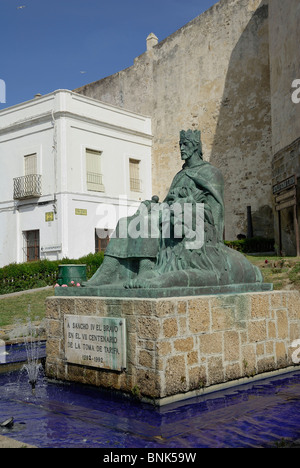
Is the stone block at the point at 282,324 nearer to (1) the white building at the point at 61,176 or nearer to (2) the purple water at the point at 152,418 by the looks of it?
(2) the purple water at the point at 152,418

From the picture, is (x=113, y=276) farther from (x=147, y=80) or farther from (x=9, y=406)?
(x=147, y=80)

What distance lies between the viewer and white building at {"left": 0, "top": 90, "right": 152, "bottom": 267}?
18.3 m

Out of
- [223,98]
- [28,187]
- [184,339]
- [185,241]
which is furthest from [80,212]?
[184,339]

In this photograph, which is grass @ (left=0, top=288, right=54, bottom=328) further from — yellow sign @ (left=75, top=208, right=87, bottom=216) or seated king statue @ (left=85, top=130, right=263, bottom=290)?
yellow sign @ (left=75, top=208, right=87, bottom=216)

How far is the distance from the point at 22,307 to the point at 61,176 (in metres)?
8.71

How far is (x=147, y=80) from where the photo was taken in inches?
930

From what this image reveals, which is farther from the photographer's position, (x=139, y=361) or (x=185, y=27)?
(x=185, y=27)

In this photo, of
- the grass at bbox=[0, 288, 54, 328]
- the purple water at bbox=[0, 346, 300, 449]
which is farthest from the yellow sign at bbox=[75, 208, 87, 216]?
the purple water at bbox=[0, 346, 300, 449]

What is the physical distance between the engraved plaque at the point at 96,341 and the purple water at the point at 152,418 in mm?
232

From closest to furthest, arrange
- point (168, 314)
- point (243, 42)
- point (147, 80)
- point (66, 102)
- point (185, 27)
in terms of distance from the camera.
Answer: point (168, 314) < point (66, 102) < point (243, 42) < point (185, 27) < point (147, 80)

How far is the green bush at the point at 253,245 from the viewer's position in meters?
15.9

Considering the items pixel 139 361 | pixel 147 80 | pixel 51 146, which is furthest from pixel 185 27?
pixel 139 361

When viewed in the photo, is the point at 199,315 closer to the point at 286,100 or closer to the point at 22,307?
the point at 22,307

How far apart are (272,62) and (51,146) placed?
805cm
